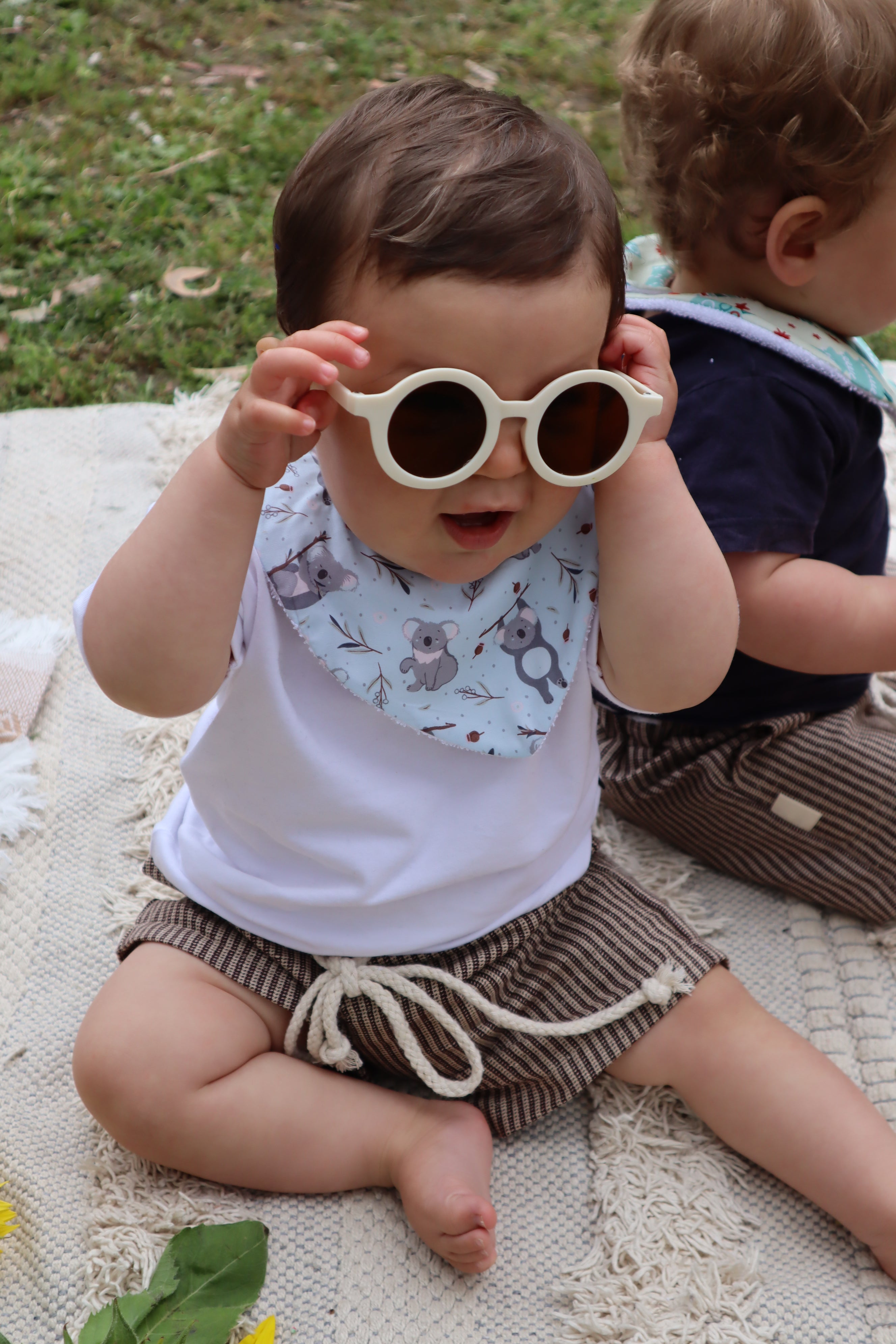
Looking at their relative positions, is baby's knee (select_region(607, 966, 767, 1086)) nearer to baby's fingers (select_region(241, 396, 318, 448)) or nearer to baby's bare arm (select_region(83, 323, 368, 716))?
baby's bare arm (select_region(83, 323, 368, 716))

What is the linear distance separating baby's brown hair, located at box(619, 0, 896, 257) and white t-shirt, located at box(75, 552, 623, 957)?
585mm

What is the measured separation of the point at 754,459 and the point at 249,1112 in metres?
0.91

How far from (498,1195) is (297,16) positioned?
366cm

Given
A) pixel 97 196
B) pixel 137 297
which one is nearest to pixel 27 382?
pixel 137 297

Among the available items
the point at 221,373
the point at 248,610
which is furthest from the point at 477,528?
the point at 221,373

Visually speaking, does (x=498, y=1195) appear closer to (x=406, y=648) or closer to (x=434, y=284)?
(x=406, y=648)

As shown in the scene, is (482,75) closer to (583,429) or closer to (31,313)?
(31,313)

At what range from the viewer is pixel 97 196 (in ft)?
9.64

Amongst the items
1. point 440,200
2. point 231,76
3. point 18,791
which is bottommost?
point 18,791

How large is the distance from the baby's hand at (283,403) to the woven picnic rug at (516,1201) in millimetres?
764

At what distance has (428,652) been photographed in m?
1.21

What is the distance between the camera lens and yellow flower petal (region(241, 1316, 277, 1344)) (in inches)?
43.7

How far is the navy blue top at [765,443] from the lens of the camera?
134 cm

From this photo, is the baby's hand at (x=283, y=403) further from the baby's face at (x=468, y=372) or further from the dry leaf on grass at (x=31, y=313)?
the dry leaf on grass at (x=31, y=313)
